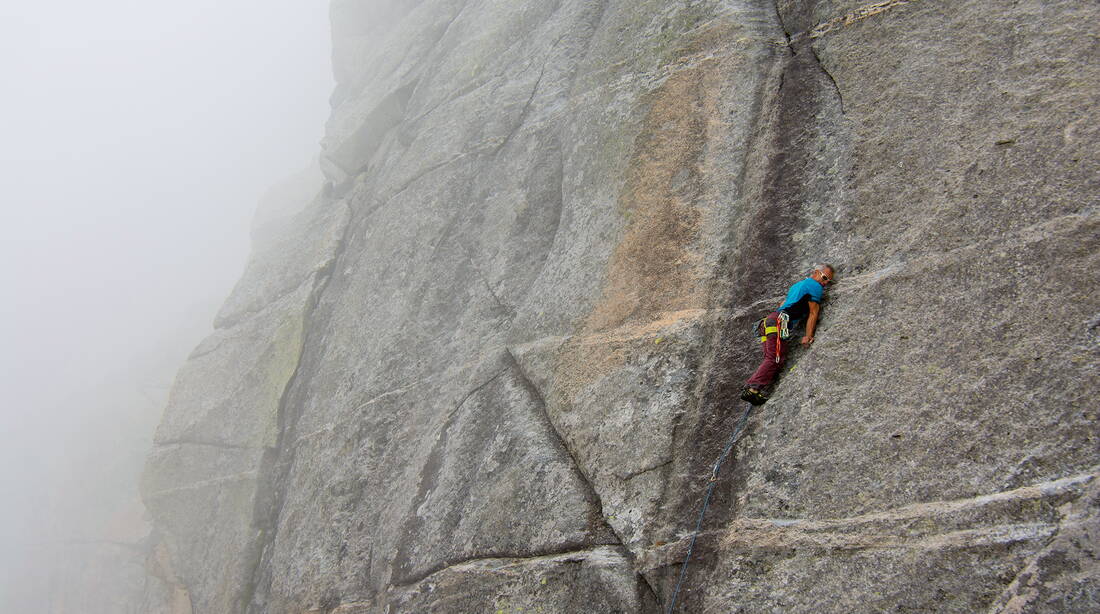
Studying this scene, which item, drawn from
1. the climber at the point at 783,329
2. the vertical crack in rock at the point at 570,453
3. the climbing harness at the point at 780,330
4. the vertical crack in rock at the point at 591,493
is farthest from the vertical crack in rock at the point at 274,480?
the climbing harness at the point at 780,330

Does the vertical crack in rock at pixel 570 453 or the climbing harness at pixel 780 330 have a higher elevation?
the climbing harness at pixel 780 330

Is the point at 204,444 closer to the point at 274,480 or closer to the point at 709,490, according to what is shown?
the point at 274,480

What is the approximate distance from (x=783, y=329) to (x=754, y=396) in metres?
0.96

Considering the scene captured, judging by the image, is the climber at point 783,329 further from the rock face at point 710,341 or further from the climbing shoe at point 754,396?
the rock face at point 710,341

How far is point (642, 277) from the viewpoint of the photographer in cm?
1060

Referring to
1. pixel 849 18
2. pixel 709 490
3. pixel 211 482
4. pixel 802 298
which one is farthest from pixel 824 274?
pixel 211 482

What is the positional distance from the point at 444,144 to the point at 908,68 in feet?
36.4

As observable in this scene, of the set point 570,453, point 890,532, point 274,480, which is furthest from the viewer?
point 274,480

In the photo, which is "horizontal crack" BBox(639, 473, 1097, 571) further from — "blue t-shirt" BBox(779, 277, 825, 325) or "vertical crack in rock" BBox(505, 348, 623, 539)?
"blue t-shirt" BBox(779, 277, 825, 325)

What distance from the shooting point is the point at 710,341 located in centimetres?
938

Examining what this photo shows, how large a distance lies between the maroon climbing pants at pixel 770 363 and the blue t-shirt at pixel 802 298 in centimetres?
22

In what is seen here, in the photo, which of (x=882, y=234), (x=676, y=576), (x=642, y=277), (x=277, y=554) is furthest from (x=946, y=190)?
(x=277, y=554)

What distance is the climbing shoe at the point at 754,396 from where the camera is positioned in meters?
8.34

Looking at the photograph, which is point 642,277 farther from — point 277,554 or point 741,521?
point 277,554
